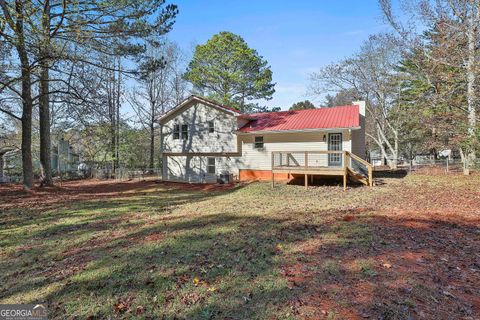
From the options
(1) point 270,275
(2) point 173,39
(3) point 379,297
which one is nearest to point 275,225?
(1) point 270,275

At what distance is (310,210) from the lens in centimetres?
814

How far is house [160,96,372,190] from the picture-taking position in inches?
545

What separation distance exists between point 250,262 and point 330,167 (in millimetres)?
8824

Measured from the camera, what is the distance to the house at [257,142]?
1385 centimetres

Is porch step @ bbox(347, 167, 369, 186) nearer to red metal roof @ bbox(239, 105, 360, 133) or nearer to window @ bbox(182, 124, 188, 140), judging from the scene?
red metal roof @ bbox(239, 105, 360, 133)

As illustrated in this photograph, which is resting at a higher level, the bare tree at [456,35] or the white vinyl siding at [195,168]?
the bare tree at [456,35]

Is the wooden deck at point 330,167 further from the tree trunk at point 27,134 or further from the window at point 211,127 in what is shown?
the tree trunk at point 27,134

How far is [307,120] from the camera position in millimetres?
15594

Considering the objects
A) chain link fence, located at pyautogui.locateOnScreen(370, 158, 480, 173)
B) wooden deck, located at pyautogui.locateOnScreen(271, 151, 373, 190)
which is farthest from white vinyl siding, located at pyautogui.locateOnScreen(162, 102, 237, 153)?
chain link fence, located at pyautogui.locateOnScreen(370, 158, 480, 173)

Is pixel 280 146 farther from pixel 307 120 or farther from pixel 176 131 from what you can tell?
pixel 176 131

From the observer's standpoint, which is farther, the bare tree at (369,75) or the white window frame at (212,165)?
the bare tree at (369,75)

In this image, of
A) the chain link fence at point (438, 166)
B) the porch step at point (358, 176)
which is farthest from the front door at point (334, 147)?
the chain link fence at point (438, 166)

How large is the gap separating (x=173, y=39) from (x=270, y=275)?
93.1ft

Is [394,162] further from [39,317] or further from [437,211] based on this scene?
[39,317]
